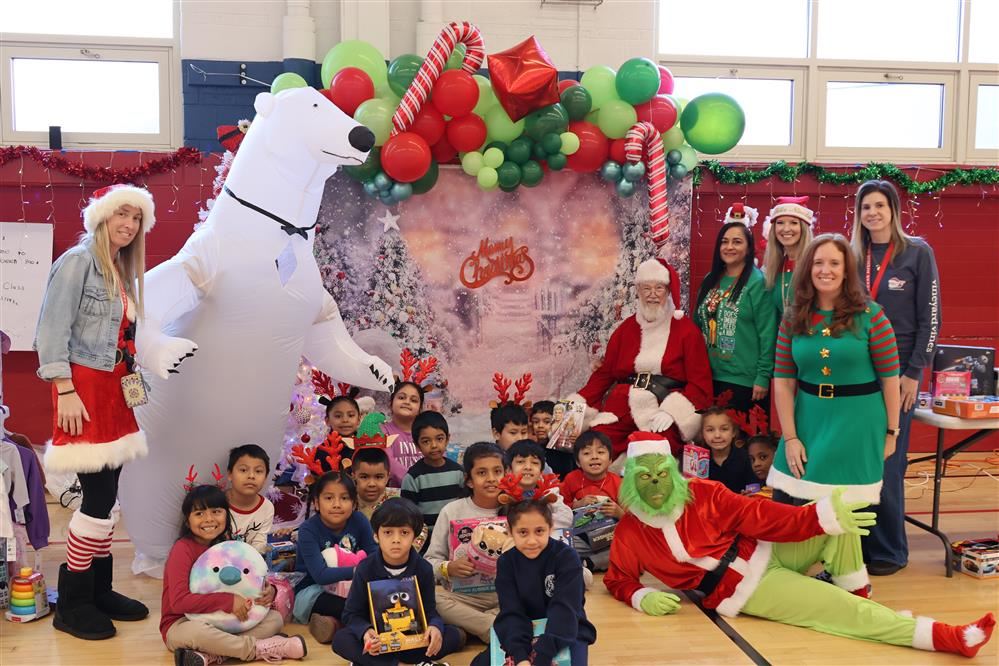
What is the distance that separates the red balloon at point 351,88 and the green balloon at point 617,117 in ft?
4.04

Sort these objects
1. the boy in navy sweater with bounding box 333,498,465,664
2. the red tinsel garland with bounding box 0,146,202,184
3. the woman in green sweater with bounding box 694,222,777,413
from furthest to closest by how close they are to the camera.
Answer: the red tinsel garland with bounding box 0,146,202,184
the woman in green sweater with bounding box 694,222,777,413
the boy in navy sweater with bounding box 333,498,465,664

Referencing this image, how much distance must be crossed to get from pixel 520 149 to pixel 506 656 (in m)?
2.84

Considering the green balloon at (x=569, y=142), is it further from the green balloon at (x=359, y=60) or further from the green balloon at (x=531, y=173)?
the green balloon at (x=359, y=60)

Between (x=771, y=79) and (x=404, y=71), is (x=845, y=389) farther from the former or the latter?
(x=771, y=79)

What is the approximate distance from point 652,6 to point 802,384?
3407 millimetres

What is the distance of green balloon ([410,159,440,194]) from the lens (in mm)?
4660

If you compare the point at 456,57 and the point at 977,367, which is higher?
the point at 456,57

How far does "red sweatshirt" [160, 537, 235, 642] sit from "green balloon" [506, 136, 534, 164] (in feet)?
8.57

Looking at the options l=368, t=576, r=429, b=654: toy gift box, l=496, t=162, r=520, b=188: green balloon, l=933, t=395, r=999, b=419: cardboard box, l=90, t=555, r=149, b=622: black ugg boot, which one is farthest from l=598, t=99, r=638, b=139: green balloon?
l=90, t=555, r=149, b=622: black ugg boot

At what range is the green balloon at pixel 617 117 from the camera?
4676 millimetres

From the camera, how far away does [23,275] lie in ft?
16.8

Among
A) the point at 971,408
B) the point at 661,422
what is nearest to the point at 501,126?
the point at 661,422

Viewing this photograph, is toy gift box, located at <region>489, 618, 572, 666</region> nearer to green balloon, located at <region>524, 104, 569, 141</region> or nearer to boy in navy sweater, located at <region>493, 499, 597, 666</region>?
boy in navy sweater, located at <region>493, 499, 597, 666</region>

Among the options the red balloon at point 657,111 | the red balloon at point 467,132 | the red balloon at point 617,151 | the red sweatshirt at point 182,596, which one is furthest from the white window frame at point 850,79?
the red sweatshirt at point 182,596
